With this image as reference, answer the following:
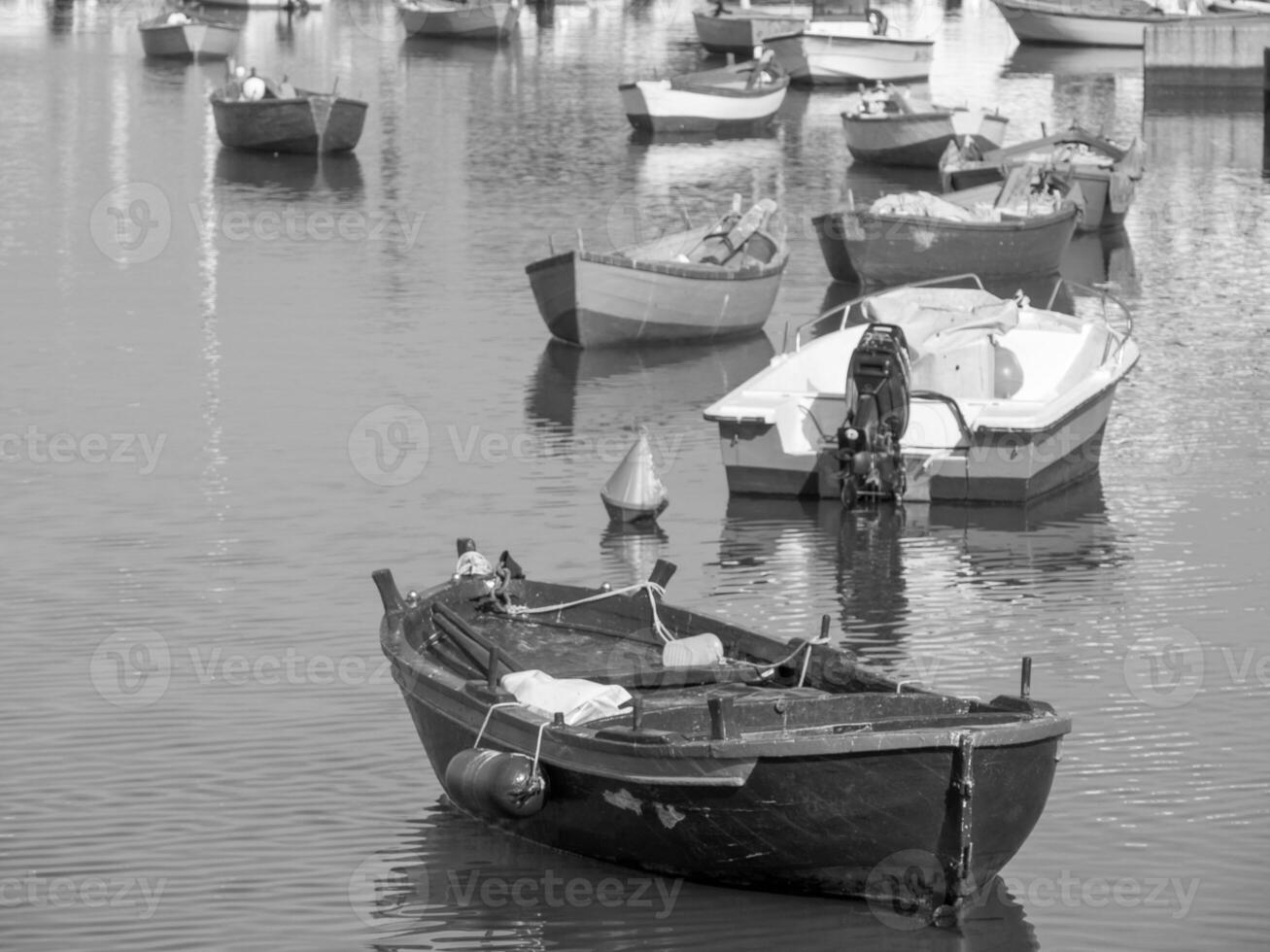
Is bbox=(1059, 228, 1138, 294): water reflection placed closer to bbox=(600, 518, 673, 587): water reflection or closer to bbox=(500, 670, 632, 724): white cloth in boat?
bbox=(600, 518, 673, 587): water reflection

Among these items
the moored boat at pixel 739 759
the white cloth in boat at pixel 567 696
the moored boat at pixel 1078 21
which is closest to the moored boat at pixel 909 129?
the moored boat at pixel 1078 21

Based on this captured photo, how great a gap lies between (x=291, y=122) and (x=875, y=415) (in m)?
28.1

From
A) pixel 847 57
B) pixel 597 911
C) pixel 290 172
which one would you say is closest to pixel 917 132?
pixel 290 172

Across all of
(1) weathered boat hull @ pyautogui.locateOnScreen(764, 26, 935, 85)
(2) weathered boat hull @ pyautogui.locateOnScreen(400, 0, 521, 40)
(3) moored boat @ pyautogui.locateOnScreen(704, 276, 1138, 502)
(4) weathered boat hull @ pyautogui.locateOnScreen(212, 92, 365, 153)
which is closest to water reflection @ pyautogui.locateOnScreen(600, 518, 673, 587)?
(3) moored boat @ pyautogui.locateOnScreen(704, 276, 1138, 502)

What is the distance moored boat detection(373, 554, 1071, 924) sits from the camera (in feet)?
36.8

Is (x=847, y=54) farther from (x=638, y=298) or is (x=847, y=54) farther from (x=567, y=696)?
(x=567, y=696)

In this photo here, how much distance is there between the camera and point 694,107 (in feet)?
170

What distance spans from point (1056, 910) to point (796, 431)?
9.22 metres

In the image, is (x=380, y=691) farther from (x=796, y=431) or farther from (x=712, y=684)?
(x=796, y=431)

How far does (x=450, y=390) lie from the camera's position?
25969 mm

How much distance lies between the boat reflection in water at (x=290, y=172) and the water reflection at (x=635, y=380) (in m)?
15.4

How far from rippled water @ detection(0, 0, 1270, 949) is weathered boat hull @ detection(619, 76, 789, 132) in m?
8.32

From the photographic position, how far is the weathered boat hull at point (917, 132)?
44.9 meters

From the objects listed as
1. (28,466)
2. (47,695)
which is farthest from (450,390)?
(47,695)
